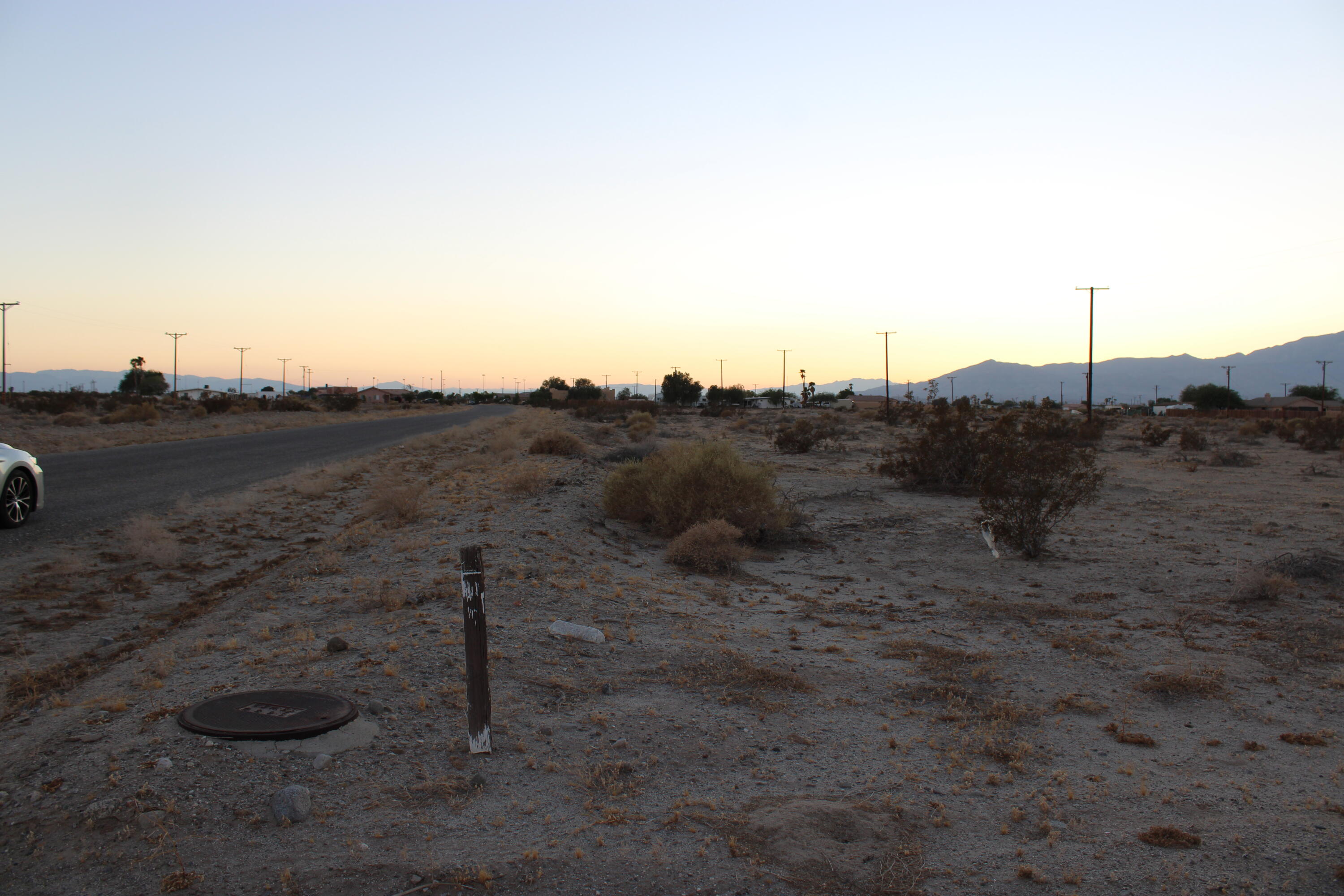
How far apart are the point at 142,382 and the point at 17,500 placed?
117888 millimetres

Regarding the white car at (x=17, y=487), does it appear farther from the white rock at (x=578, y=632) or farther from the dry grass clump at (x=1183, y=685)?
the dry grass clump at (x=1183, y=685)

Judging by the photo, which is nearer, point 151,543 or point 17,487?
point 151,543

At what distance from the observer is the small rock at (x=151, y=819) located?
351 cm

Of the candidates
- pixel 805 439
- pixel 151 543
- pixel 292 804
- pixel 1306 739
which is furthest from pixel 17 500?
pixel 805 439

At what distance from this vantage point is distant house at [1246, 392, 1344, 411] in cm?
7844

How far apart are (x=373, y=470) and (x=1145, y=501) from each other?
59.9 feet

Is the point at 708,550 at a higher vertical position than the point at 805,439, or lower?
lower

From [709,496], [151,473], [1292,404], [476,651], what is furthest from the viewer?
[1292,404]

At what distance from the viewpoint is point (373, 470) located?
21.0 m

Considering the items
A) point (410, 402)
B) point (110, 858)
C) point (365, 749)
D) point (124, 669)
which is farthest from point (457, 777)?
point (410, 402)

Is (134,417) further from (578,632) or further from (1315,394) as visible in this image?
(1315,394)

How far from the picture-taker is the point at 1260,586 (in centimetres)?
841

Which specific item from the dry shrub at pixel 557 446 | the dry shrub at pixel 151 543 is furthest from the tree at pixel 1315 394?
the dry shrub at pixel 151 543

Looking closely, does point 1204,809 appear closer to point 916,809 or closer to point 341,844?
point 916,809
